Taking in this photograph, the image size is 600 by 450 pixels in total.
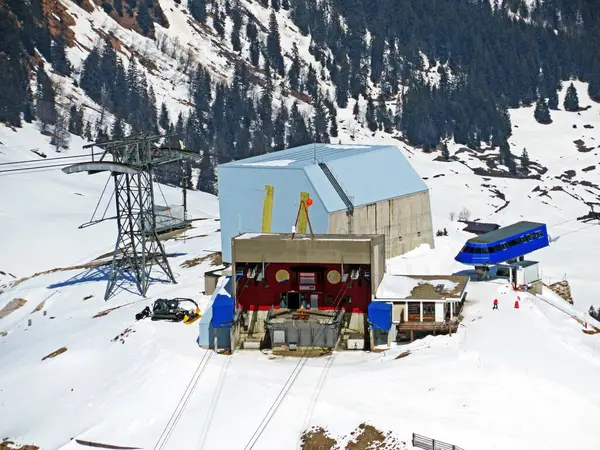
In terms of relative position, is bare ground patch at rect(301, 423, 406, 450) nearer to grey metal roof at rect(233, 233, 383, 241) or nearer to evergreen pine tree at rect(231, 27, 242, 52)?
grey metal roof at rect(233, 233, 383, 241)

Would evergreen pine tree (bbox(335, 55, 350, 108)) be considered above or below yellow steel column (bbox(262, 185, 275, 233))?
above

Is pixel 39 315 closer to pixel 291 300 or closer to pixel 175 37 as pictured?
pixel 291 300

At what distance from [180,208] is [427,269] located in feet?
78.9

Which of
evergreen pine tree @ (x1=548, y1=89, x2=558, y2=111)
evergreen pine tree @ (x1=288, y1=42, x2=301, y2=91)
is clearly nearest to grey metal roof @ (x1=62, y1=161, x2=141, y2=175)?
evergreen pine tree @ (x1=288, y1=42, x2=301, y2=91)

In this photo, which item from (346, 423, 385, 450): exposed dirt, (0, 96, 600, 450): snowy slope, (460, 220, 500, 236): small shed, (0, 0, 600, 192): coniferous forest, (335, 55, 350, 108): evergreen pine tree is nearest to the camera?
(346, 423, 385, 450): exposed dirt

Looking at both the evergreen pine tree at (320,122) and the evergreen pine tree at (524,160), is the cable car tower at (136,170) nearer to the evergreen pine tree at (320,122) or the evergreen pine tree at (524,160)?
the evergreen pine tree at (524,160)

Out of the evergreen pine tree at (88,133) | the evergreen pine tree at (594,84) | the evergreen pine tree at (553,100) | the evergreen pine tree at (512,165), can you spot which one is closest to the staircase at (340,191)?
the evergreen pine tree at (88,133)

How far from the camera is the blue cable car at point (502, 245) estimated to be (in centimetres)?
6078

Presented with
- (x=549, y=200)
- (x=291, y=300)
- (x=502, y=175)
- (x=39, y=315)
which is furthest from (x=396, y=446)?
(x=502, y=175)

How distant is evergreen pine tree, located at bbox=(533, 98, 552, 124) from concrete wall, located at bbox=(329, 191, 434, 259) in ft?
388

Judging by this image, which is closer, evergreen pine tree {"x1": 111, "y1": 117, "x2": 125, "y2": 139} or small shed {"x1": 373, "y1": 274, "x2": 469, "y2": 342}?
small shed {"x1": 373, "y1": 274, "x2": 469, "y2": 342}

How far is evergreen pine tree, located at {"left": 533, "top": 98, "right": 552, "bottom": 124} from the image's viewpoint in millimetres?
183625

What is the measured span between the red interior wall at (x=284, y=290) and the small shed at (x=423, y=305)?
959 mm

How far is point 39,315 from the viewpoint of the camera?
63844 millimetres
